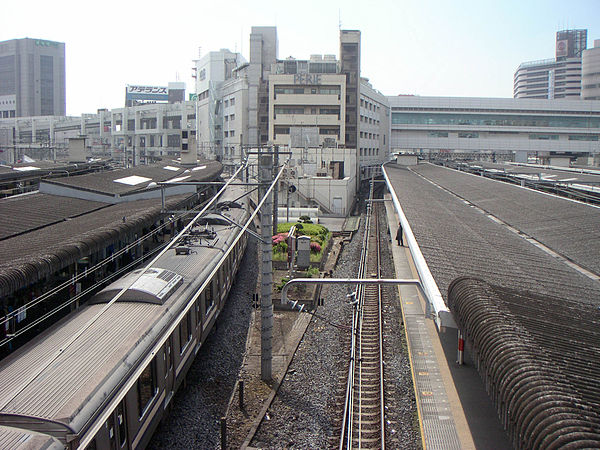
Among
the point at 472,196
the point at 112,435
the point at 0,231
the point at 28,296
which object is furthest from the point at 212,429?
the point at 472,196

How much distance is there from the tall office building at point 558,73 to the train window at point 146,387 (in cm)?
12290

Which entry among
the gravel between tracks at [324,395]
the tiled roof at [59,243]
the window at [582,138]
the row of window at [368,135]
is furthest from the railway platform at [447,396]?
the window at [582,138]

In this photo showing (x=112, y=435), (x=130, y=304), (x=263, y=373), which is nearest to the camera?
(x=112, y=435)

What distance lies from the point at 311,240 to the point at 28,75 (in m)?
125

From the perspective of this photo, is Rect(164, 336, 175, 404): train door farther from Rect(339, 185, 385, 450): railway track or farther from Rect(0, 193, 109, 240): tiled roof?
Rect(0, 193, 109, 240): tiled roof

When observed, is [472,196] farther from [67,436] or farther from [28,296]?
[67,436]

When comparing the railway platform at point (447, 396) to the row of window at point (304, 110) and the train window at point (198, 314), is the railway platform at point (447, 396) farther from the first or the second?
the row of window at point (304, 110)

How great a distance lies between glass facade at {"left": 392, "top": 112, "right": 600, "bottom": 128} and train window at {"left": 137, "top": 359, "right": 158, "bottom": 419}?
6554cm

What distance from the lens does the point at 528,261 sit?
494 inches

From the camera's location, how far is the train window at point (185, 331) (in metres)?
9.53

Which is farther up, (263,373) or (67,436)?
(67,436)

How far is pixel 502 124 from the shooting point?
225 feet

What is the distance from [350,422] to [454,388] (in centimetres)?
204

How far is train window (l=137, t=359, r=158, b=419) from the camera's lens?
7391mm
